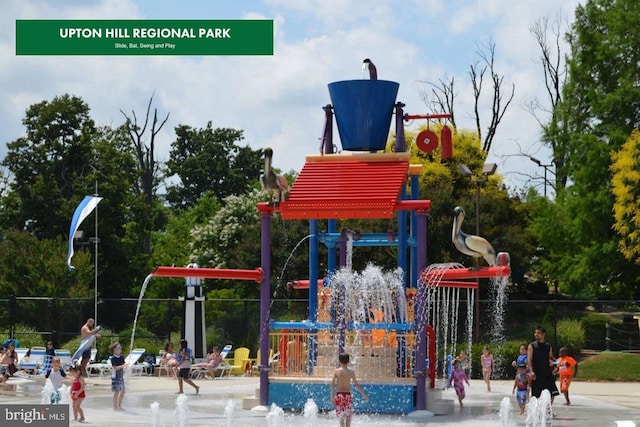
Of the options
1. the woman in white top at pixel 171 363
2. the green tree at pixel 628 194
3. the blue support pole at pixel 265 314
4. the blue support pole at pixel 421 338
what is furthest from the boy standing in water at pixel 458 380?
the green tree at pixel 628 194

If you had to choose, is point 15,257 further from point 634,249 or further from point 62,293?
point 634,249

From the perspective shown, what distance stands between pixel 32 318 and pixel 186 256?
15624 millimetres

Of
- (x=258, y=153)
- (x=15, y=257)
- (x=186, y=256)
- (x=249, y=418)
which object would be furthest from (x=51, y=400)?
(x=258, y=153)

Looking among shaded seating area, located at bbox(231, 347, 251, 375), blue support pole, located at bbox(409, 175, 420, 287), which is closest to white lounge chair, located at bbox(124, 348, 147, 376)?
shaded seating area, located at bbox(231, 347, 251, 375)

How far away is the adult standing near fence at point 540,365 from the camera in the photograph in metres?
16.8

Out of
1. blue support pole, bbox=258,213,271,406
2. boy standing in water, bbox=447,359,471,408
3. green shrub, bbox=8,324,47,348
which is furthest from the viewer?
→ green shrub, bbox=8,324,47,348

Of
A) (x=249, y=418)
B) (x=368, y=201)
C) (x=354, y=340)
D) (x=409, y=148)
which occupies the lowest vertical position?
(x=249, y=418)

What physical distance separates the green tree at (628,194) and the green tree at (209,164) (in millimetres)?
32730

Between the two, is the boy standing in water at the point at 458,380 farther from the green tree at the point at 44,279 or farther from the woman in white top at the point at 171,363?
the green tree at the point at 44,279

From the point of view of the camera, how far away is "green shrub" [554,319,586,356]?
33.8 metres

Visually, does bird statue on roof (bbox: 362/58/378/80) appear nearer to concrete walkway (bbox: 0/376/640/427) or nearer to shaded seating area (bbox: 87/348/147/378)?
concrete walkway (bbox: 0/376/640/427)

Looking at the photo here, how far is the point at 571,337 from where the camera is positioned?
33906 millimetres

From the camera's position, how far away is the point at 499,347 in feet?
104

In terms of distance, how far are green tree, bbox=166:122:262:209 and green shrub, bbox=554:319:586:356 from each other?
35.2 metres
